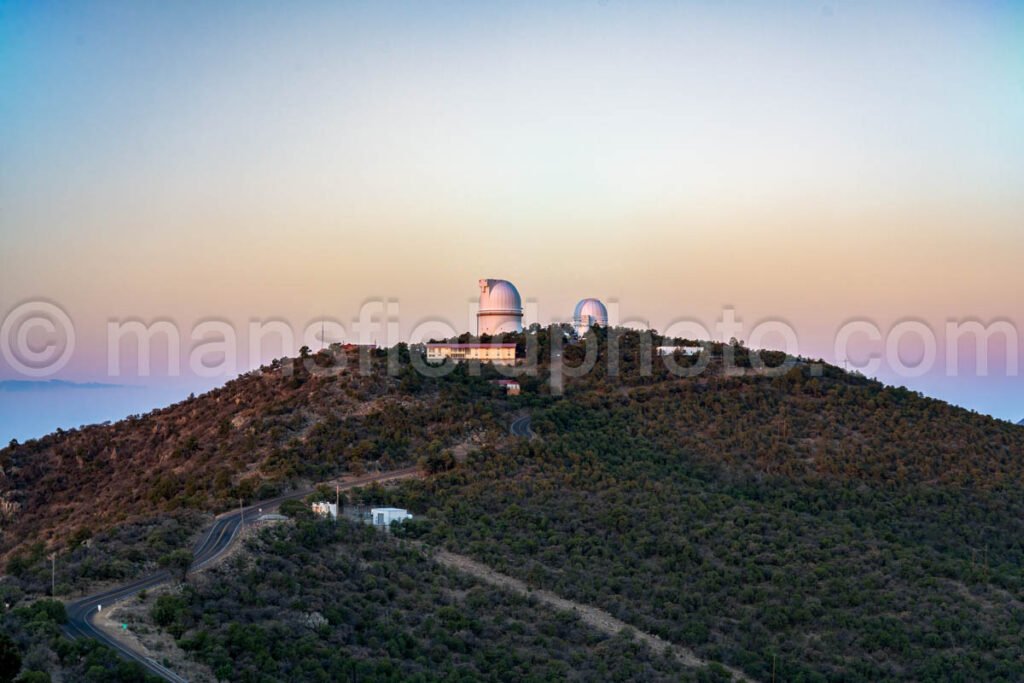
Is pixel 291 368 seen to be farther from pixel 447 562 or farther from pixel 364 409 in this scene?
pixel 447 562

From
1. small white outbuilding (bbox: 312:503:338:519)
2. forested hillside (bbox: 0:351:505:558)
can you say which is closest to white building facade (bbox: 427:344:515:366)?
forested hillside (bbox: 0:351:505:558)

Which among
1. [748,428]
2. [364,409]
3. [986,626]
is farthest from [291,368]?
[986,626]

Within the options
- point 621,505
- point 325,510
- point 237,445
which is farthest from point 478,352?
point 325,510

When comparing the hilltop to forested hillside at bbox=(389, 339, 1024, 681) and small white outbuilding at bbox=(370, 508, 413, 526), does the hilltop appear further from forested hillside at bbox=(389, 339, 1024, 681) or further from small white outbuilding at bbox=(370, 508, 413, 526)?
small white outbuilding at bbox=(370, 508, 413, 526)

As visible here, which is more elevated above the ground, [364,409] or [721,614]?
[364,409]

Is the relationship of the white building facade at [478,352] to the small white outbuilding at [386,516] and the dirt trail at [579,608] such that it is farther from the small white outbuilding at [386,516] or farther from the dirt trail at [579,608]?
the dirt trail at [579,608]
